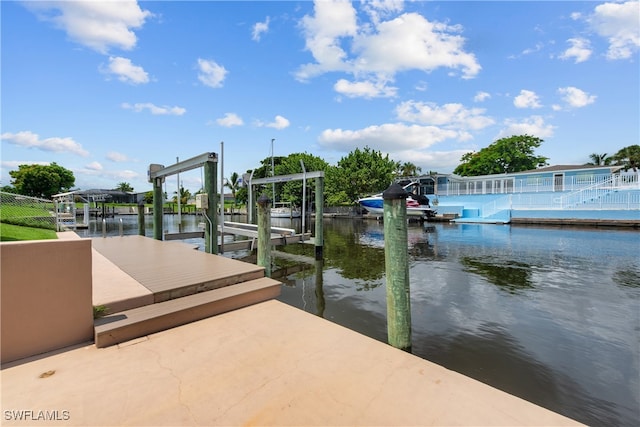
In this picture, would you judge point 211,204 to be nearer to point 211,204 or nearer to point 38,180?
point 211,204

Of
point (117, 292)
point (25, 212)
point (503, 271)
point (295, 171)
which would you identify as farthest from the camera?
point (295, 171)

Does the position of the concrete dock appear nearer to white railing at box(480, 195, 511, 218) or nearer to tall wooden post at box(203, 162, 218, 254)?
tall wooden post at box(203, 162, 218, 254)

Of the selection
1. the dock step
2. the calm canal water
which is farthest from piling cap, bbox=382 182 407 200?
the dock step

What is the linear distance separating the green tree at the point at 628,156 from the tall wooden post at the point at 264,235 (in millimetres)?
46607

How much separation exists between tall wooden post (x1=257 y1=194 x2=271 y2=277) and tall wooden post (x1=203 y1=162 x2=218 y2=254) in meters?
1.64

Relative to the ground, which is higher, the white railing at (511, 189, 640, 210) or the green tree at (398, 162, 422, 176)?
the green tree at (398, 162, 422, 176)

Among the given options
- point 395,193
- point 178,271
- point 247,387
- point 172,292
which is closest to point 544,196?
point 395,193

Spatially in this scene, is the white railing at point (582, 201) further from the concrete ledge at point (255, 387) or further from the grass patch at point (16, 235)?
the grass patch at point (16, 235)

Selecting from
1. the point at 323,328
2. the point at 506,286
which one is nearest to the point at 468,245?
the point at 506,286

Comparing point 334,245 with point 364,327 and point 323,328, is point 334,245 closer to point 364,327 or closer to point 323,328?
point 364,327

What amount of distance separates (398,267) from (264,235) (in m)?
3.07

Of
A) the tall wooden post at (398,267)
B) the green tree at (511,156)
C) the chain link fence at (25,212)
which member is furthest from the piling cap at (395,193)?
the green tree at (511,156)

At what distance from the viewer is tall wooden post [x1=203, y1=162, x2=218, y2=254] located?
22.3 feet

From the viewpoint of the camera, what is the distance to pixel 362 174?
3275cm
